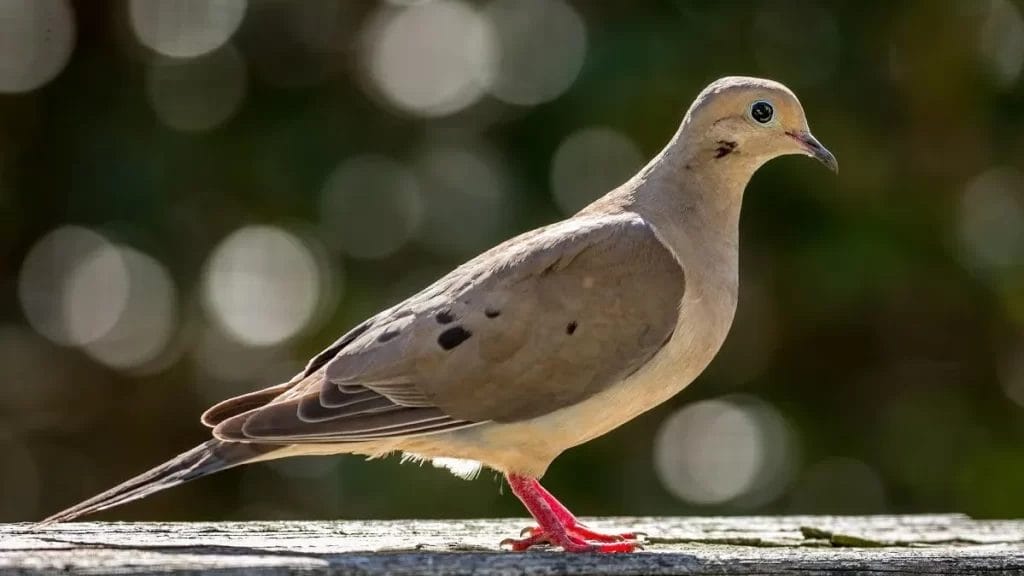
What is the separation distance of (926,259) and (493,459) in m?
3.82

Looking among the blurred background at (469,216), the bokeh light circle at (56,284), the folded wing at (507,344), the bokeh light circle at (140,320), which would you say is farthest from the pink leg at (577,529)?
the bokeh light circle at (56,284)

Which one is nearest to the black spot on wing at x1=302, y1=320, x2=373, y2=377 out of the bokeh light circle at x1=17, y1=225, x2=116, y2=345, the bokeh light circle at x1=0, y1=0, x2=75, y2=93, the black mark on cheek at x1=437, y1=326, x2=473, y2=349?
the black mark on cheek at x1=437, y1=326, x2=473, y2=349

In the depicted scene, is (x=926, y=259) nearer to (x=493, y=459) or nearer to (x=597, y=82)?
(x=597, y=82)

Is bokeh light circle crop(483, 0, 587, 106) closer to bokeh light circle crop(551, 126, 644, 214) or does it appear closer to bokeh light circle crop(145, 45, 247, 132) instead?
bokeh light circle crop(551, 126, 644, 214)

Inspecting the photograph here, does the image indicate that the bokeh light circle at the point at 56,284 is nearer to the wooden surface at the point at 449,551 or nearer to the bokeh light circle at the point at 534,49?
the bokeh light circle at the point at 534,49

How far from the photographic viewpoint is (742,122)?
4.23 metres

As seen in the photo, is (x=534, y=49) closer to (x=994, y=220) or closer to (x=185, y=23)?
(x=185, y=23)

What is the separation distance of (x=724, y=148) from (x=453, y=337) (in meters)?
0.90

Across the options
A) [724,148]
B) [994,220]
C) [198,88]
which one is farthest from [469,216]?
[724,148]

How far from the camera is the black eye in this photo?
13.8ft

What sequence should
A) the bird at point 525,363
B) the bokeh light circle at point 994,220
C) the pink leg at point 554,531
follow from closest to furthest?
1. the pink leg at point 554,531
2. the bird at point 525,363
3. the bokeh light circle at point 994,220

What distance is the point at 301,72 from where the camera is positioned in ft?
24.2

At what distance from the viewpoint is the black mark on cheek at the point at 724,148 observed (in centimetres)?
423

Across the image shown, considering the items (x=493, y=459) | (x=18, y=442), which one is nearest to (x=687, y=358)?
(x=493, y=459)
